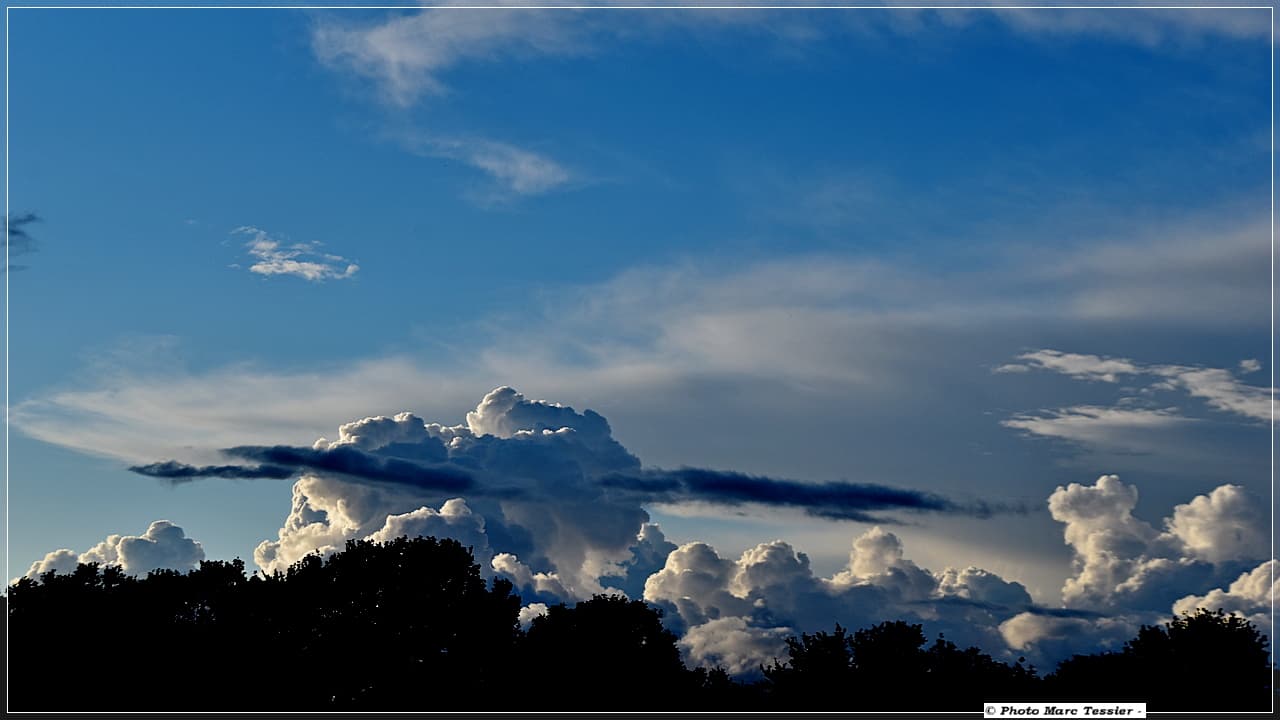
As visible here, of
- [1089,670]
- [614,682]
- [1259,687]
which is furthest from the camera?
[614,682]

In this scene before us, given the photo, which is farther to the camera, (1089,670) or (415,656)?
(415,656)

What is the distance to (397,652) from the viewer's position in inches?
4560

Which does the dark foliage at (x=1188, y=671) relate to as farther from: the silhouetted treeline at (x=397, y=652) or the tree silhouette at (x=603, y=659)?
the tree silhouette at (x=603, y=659)

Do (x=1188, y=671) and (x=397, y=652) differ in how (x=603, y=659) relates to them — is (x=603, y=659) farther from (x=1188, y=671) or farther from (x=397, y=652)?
(x=1188, y=671)

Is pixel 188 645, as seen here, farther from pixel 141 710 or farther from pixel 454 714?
pixel 454 714

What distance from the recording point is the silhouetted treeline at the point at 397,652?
109188 millimetres

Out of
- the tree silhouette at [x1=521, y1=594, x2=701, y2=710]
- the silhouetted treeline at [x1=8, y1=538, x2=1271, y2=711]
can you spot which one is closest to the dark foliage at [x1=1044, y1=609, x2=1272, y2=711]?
→ the silhouetted treeline at [x1=8, y1=538, x2=1271, y2=711]

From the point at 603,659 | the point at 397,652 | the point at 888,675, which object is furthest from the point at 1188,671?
the point at 397,652

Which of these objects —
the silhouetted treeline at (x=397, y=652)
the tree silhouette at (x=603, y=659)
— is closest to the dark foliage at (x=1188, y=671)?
the silhouetted treeline at (x=397, y=652)

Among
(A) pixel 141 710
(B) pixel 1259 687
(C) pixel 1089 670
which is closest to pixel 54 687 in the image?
(A) pixel 141 710

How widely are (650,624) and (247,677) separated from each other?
112 ft

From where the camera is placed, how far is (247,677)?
112375mm

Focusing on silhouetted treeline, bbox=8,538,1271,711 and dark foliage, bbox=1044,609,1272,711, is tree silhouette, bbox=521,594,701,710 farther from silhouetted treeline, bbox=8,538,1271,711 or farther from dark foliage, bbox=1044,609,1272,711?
dark foliage, bbox=1044,609,1272,711

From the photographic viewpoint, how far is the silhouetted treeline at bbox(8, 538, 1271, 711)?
109188 mm
